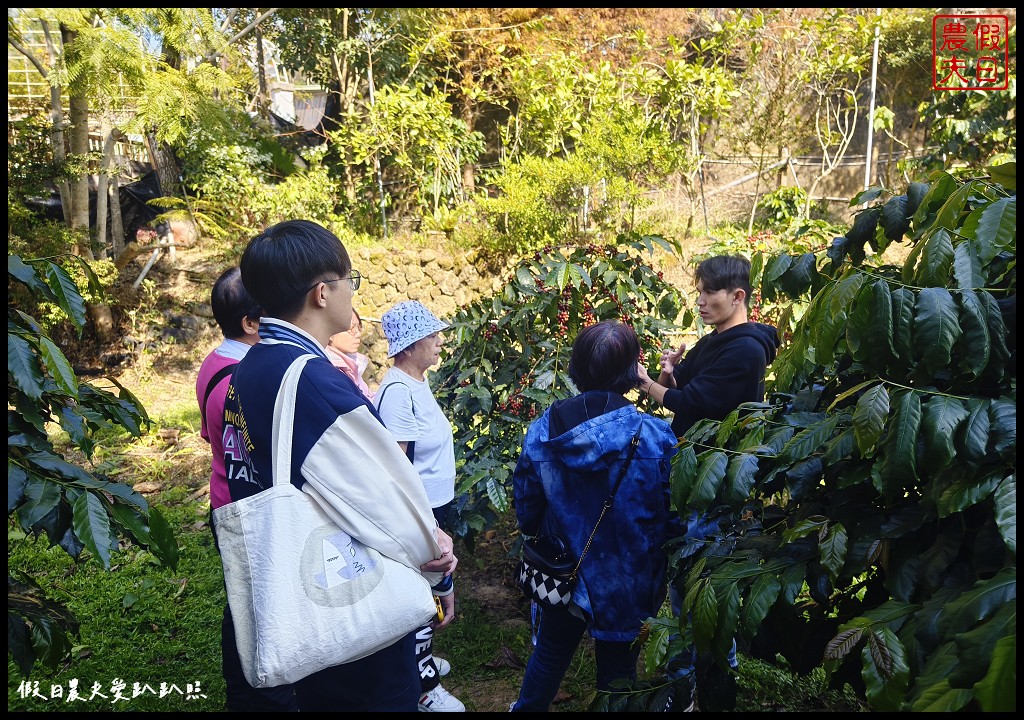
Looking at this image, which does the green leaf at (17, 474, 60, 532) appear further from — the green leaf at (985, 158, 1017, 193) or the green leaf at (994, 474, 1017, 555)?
the green leaf at (985, 158, 1017, 193)

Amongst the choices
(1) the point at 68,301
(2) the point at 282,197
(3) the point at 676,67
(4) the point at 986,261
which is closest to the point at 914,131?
(3) the point at 676,67

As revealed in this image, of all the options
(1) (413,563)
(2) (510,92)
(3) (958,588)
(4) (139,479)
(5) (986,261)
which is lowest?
(4) (139,479)

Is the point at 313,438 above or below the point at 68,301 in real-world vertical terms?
below

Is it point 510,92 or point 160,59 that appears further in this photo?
point 510,92

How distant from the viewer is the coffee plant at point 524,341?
3.02m

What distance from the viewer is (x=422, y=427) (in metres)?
2.72

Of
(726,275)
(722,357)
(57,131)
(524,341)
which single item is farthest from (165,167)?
(722,357)

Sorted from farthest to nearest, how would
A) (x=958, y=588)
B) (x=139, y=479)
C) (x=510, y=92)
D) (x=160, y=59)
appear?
(x=510, y=92), (x=160, y=59), (x=139, y=479), (x=958, y=588)

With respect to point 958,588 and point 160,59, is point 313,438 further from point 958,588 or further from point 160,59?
point 160,59

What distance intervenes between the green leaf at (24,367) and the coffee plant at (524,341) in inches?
63.7

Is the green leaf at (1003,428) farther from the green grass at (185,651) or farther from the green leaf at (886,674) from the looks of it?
the green grass at (185,651)

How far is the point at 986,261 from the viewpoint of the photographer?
50.9 inches

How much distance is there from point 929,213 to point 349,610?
1.73 metres
